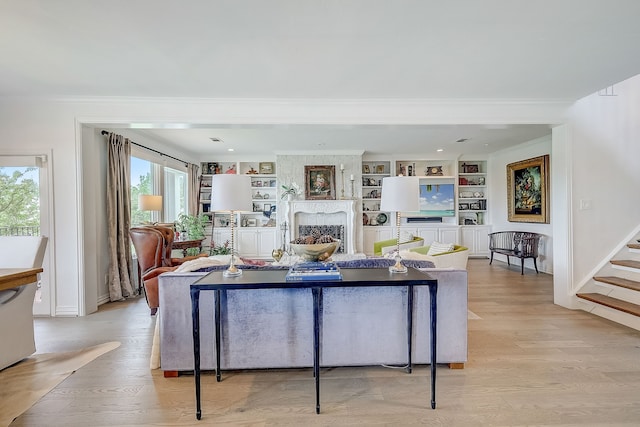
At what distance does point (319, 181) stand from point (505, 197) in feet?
14.1

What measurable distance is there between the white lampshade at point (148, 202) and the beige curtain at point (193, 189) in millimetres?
2134

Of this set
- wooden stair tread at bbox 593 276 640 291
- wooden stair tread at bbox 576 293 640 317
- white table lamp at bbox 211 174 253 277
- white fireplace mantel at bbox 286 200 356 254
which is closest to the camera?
white table lamp at bbox 211 174 253 277

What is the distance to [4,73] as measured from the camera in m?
2.95

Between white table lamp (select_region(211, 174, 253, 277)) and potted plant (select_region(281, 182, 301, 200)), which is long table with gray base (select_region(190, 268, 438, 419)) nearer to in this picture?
white table lamp (select_region(211, 174, 253, 277))

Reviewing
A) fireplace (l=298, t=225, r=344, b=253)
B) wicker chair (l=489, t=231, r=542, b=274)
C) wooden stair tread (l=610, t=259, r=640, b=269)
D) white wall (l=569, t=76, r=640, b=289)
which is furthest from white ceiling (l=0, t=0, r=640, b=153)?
fireplace (l=298, t=225, r=344, b=253)

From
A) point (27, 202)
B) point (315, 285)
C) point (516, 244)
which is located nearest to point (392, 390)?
point (315, 285)

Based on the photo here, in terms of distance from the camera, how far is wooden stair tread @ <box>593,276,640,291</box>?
11.1 ft

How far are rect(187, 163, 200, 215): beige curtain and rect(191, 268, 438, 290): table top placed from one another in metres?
5.30

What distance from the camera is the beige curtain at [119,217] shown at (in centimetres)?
416

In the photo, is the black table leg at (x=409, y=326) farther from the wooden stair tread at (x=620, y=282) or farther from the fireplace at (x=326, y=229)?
the fireplace at (x=326, y=229)

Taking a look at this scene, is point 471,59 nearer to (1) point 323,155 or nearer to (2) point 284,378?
(2) point 284,378

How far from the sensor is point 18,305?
2518 mm

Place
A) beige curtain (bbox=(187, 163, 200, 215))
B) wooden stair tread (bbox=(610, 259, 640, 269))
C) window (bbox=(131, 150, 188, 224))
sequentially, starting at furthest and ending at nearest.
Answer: beige curtain (bbox=(187, 163, 200, 215))
window (bbox=(131, 150, 188, 224))
wooden stair tread (bbox=(610, 259, 640, 269))

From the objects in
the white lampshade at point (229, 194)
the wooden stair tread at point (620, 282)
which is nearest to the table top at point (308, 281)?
the white lampshade at point (229, 194)
